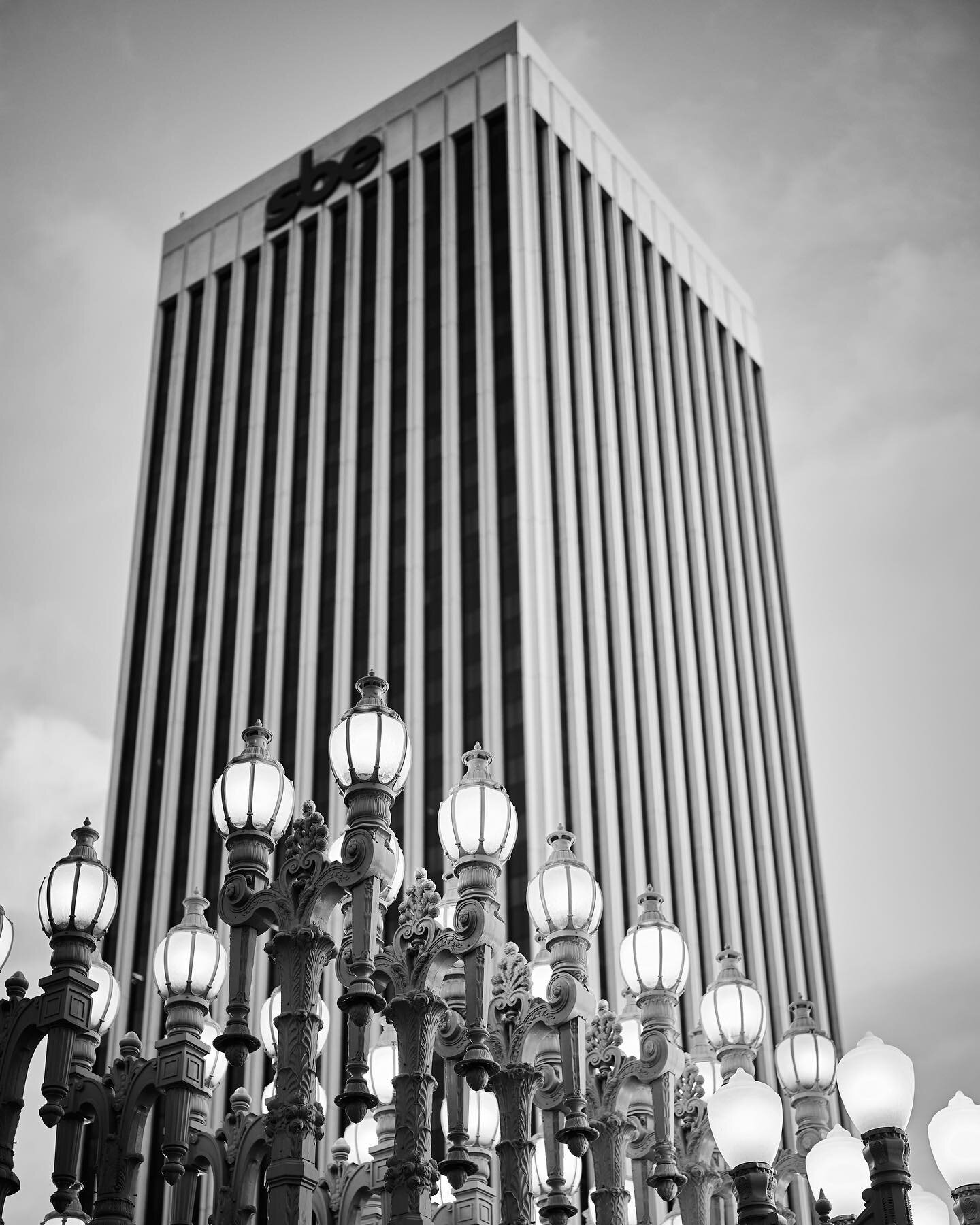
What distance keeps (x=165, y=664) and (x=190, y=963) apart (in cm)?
6013

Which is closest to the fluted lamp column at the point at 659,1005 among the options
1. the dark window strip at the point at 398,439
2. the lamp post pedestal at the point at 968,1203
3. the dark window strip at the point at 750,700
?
the lamp post pedestal at the point at 968,1203

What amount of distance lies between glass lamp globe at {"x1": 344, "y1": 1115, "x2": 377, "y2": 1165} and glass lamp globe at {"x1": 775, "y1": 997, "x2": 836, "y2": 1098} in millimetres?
4334

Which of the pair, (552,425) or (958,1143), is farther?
(552,425)

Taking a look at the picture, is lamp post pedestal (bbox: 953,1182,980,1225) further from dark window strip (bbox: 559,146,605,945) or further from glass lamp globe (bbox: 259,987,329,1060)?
dark window strip (bbox: 559,146,605,945)

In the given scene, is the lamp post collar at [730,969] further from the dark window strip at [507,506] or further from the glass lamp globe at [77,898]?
the dark window strip at [507,506]

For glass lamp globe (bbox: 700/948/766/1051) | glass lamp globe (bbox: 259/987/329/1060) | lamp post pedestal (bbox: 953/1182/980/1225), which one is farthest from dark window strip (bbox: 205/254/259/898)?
lamp post pedestal (bbox: 953/1182/980/1225)

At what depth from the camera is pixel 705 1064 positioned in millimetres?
18953

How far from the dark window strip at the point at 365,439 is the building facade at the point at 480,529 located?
177 mm

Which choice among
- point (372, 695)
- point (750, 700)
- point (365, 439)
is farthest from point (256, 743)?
point (750, 700)

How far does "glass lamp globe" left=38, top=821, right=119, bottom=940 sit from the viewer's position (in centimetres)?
1539

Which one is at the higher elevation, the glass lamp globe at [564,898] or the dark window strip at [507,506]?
the dark window strip at [507,506]

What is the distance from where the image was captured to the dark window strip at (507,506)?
188 feet

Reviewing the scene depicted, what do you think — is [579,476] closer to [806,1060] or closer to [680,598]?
[680,598]

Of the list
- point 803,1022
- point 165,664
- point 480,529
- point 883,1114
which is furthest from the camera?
point 165,664
